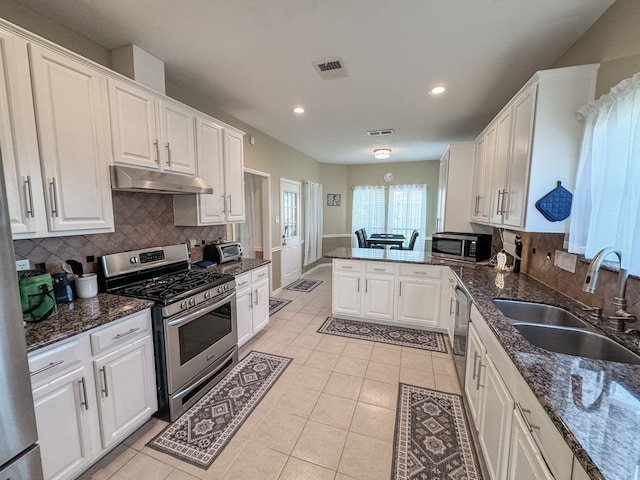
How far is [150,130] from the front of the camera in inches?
84.7

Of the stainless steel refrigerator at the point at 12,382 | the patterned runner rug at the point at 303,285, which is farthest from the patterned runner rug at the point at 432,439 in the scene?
the patterned runner rug at the point at 303,285

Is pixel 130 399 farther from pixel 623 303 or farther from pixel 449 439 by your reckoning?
pixel 623 303

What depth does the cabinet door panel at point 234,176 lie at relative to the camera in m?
3.02

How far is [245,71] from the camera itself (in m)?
2.44

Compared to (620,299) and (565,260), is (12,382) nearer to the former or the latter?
(620,299)

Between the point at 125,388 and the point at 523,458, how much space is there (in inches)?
84.2

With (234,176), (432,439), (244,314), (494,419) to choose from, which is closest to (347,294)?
(244,314)

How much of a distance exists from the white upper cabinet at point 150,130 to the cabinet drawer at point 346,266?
6.66 ft

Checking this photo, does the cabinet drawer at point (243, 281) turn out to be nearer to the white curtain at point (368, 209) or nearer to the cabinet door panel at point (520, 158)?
the cabinet door panel at point (520, 158)

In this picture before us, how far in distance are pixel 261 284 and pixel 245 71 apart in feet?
7.14

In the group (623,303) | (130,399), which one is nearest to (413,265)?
(623,303)

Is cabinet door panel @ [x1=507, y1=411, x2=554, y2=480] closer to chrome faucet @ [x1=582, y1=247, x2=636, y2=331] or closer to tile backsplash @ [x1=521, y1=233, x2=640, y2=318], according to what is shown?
chrome faucet @ [x1=582, y1=247, x2=636, y2=331]

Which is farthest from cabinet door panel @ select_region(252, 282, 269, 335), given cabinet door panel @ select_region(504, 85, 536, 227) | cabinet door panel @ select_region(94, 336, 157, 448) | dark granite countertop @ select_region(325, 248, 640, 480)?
cabinet door panel @ select_region(504, 85, 536, 227)

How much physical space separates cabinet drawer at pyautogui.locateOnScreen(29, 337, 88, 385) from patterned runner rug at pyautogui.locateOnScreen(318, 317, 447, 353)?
242cm
